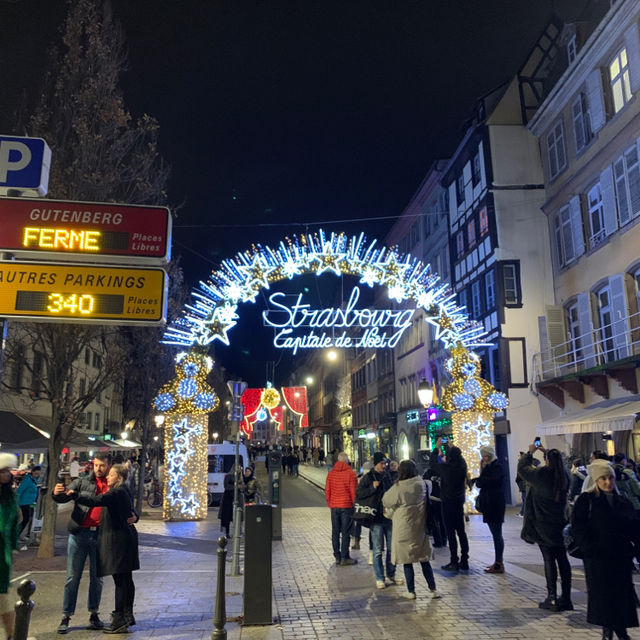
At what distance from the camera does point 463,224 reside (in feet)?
93.8

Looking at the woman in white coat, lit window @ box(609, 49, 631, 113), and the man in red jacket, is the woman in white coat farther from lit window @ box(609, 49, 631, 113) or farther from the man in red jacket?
lit window @ box(609, 49, 631, 113)

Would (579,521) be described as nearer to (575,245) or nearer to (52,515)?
(52,515)

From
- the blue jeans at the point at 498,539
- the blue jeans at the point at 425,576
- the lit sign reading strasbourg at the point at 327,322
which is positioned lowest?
the blue jeans at the point at 425,576

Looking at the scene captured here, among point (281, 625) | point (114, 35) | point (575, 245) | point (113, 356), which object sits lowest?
point (281, 625)

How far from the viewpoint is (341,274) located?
60.3 feet

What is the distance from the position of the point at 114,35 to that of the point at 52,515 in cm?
969

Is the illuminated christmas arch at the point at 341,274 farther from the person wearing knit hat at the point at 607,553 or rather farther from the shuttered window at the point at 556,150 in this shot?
the person wearing knit hat at the point at 607,553

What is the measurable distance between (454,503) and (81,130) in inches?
389

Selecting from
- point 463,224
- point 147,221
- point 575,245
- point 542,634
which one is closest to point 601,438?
point 575,245

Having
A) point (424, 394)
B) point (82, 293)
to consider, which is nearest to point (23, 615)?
point (82, 293)

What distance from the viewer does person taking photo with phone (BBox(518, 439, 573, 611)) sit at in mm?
7551

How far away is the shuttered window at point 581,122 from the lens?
67.7 ft

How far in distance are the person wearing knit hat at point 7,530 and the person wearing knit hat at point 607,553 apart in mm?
5107

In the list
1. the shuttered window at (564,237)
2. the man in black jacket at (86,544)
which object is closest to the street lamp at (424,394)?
the shuttered window at (564,237)
